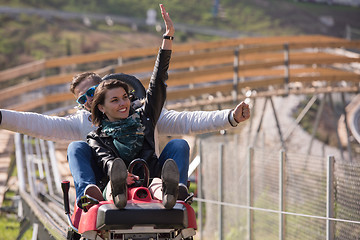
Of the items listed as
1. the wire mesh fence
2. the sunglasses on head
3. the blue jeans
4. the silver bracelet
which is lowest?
the wire mesh fence

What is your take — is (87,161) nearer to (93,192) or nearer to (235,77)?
(93,192)

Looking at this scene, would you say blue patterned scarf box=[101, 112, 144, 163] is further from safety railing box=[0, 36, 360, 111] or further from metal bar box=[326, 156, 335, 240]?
safety railing box=[0, 36, 360, 111]

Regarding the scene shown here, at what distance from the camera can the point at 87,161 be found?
3529mm

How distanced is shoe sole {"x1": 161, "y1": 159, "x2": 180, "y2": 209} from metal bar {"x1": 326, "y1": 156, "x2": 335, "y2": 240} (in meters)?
2.40

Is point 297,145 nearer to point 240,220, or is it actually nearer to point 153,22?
point 240,220

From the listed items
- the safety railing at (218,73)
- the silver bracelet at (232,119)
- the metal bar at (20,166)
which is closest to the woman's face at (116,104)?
the silver bracelet at (232,119)

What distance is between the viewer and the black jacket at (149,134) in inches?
141

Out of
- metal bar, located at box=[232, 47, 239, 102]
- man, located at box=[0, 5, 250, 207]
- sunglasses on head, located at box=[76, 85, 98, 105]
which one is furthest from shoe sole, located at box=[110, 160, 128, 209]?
metal bar, located at box=[232, 47, 239, 102]

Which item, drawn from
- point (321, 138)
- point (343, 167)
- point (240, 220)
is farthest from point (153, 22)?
point (343, 167)

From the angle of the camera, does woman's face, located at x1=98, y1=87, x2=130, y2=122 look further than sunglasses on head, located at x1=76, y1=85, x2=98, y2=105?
No

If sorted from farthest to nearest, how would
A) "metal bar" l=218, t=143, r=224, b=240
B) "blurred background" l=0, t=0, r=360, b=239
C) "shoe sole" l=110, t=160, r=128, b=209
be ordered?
1. "metal bar" l=218, t=143, r=224, b=240
2. "blurred background" l=0, t=0, r=360, b=239
3. "shoe sole" l=110, t=160, r=128, b=209

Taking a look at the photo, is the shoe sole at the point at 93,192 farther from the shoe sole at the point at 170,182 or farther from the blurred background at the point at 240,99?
the blurred background at the point at 240,99

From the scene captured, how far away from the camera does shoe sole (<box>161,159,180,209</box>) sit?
10.2 feet

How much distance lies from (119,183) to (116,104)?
620 millimetres
